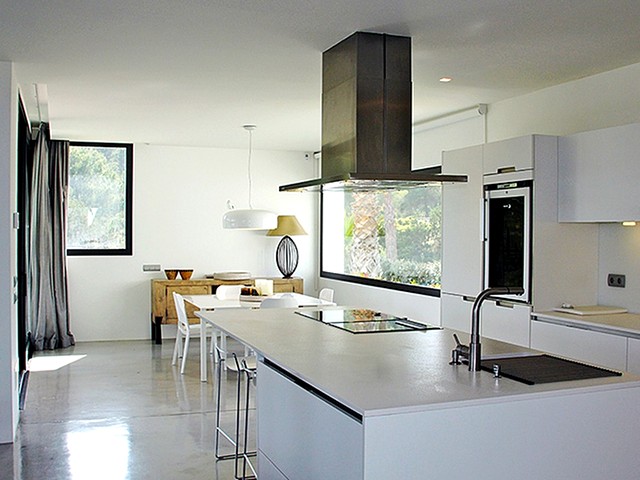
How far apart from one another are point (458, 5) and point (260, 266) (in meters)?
6.31

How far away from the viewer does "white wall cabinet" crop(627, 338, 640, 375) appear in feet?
13.0

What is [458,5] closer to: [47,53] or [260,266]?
[47,53]

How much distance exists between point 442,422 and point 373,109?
7.25 feet

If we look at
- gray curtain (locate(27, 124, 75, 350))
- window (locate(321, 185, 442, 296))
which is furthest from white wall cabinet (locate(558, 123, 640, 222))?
gray curtain (locate(27, 124, 75, 350))

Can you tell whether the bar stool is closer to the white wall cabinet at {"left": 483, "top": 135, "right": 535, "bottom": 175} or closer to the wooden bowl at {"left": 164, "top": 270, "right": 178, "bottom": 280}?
the white wall cabinet at {"left": 483, "top": 135, "right": 535, "bottom": 175}

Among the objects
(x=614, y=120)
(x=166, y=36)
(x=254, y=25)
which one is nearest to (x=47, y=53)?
(x=166, y=36)

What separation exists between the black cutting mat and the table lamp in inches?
249

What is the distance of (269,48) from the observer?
4355 mm

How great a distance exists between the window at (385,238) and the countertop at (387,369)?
8.69ft

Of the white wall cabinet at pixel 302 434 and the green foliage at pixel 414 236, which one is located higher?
the green foliage at pixel 414 236

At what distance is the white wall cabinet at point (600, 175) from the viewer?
431cm

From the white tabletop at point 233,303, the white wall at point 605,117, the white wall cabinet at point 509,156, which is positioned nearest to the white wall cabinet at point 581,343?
the white wall at point 605,117

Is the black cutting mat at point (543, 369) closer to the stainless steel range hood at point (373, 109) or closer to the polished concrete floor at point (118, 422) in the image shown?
the stainless steel range hood at point (373, 109)

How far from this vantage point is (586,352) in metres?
4.33
